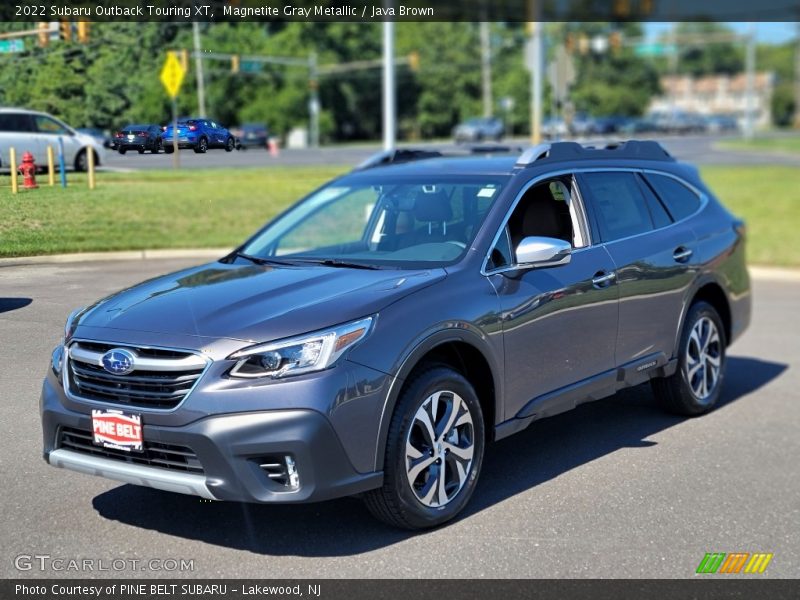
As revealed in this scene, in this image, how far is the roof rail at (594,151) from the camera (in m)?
5.94

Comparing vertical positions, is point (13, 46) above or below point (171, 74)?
above

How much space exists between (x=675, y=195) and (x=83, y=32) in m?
3.96

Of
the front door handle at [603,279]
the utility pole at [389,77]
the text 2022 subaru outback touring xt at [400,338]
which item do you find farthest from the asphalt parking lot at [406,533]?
the utility pole at [389,77]

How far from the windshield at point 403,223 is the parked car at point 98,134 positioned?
968mm

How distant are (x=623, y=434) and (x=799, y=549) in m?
1.99

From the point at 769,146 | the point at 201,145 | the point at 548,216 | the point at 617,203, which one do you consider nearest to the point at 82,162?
the point at 201,145

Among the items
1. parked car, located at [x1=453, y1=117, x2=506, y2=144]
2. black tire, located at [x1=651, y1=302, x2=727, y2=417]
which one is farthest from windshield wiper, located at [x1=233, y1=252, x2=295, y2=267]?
parked car, located at [x1=453, y1=117, x2=506, y2=144]

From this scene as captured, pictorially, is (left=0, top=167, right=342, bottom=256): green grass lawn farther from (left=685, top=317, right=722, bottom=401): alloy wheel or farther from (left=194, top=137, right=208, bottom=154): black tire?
(left=685, top=317, right=722, bottom=401): alloy wheel

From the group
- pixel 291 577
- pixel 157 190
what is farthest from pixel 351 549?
pixel 157 190

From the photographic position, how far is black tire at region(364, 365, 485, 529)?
4.53 m

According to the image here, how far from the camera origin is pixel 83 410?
442 cm

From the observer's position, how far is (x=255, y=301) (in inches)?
184

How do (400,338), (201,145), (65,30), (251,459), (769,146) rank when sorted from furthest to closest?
(769,146)
(65,30)
(201,145)
(400,338)
(251,459)

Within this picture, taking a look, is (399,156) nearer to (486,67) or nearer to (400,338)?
(400,338)
